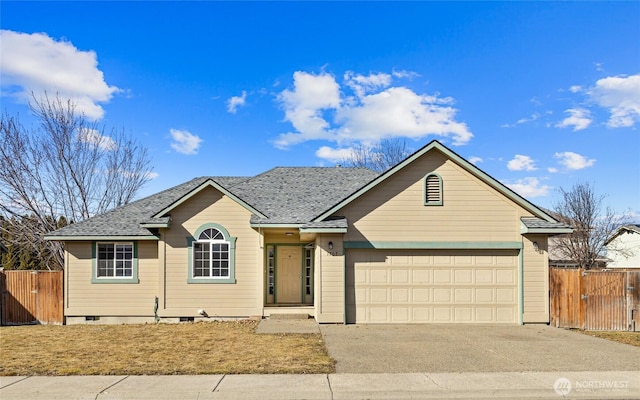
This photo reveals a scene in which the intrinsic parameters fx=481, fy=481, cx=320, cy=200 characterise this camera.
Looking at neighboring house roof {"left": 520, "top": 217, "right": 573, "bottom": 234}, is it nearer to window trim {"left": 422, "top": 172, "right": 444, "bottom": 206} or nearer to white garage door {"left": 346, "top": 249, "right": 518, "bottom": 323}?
white garage door {"left": 346, "top": 249, "right": 518, "bottom": 323}

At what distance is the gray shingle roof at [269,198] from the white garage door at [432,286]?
2.06 metres

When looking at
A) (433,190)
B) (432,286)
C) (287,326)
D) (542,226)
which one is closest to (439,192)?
(433,190)

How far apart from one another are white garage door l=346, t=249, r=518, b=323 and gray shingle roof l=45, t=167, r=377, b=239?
6.75 ft

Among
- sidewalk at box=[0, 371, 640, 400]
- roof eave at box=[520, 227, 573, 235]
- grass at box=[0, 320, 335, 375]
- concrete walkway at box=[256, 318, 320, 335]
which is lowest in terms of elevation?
concrete walkway at box=[256, 318, 320, 335]

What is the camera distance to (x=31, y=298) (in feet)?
54.7

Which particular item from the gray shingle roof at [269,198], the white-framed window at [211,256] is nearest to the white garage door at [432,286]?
the gray shingle roof at [269,198]

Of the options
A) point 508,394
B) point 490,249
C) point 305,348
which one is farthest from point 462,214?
point 508,394

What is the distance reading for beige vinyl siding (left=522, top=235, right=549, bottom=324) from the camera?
15398 millimetres

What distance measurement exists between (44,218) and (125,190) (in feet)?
16.1

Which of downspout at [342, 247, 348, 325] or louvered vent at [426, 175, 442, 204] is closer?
downspout at [342, 247, 348, 325]

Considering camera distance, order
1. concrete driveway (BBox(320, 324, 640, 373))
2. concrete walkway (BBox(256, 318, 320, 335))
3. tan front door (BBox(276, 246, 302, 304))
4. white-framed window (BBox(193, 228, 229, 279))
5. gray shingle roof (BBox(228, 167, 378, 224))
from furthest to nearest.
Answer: tan front door (BBox(276, 246, 302, 304))
gray shingle roof (BBox(228, 167, 378, 224))
white-framed window (BBox(193, 228, 229, 279))
concrete walkway (BBox(256, 318, 320, 335))
concrete driveway (BBox(320, 324, 640, 373))

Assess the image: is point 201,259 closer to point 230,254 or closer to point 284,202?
point 230,254

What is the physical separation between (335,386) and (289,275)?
34.9 feet

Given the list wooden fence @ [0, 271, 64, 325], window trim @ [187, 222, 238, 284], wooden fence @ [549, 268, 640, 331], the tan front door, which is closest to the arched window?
wooden fence @ [549, 268, 640, 331]
